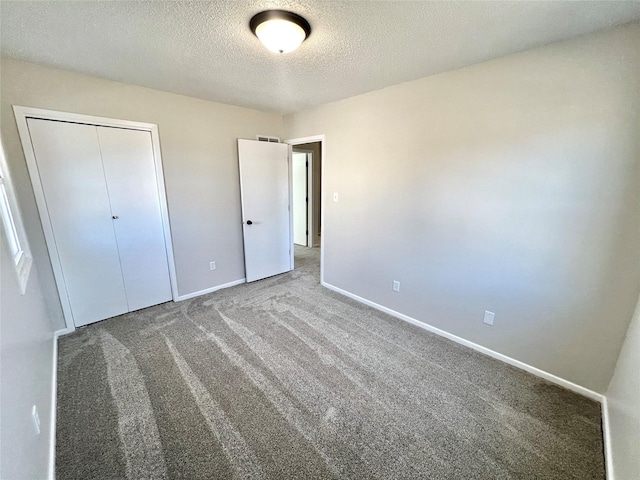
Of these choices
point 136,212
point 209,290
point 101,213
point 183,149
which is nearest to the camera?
point 101,213

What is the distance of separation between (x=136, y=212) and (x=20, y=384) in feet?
6.37

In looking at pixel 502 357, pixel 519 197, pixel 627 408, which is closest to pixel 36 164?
pixel 519 197

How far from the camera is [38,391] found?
143 cm

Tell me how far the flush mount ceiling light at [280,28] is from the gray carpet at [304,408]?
2.26m

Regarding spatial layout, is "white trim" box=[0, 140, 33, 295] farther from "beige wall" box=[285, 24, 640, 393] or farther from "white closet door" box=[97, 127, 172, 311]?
"beige wall" box=[285, 24, 640, 393]

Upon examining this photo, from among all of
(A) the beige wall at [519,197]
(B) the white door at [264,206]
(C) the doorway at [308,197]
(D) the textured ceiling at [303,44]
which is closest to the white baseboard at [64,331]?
(B) the white door at [264,206]

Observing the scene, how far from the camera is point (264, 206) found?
12.2 feet

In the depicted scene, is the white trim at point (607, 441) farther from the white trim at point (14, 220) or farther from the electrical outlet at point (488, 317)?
the white trim at point (14, 220)

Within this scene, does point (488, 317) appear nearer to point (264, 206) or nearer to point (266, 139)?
point (264, 206)

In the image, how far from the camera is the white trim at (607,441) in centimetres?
134

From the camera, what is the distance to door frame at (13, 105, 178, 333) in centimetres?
210

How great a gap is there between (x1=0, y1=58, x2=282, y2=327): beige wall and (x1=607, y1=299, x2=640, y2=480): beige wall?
3.62m

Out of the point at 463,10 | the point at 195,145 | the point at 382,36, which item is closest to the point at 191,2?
the point at 382,36

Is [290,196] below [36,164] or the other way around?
below
